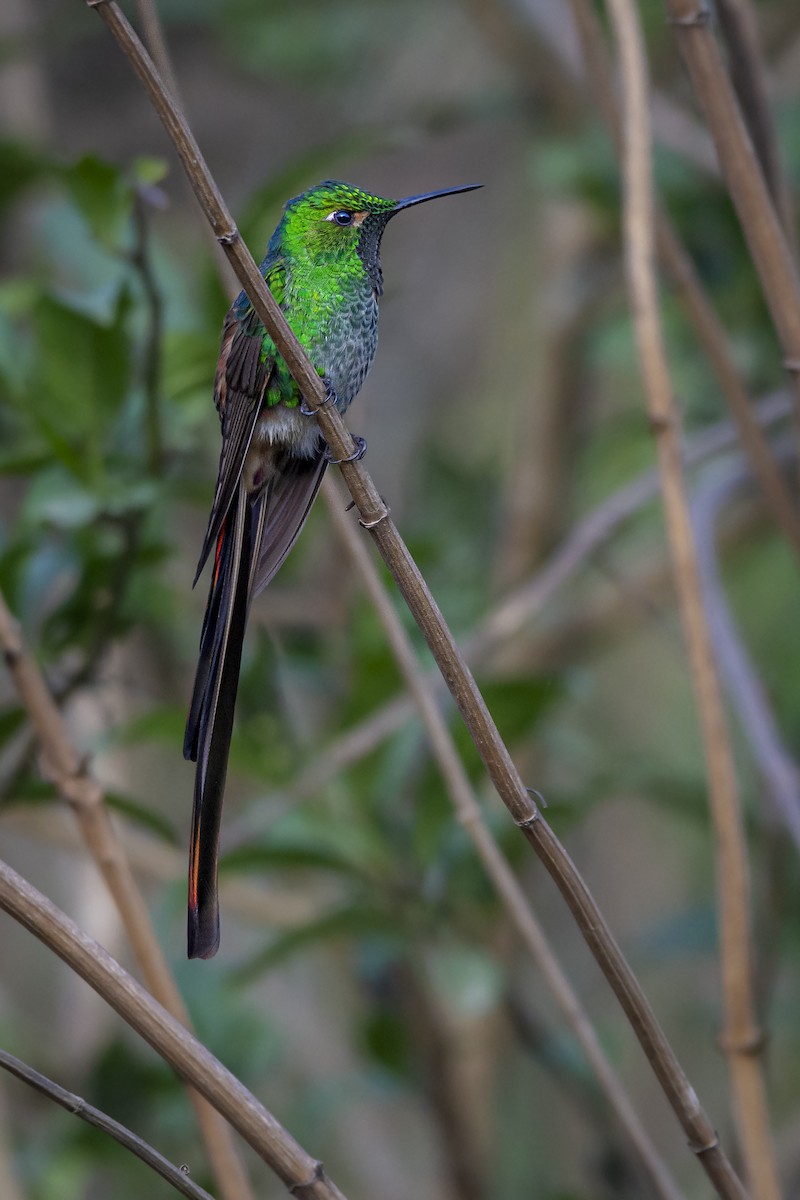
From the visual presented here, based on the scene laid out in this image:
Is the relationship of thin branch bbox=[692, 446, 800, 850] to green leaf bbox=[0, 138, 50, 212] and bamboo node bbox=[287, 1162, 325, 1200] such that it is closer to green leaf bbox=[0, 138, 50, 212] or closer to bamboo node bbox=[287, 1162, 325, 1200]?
bamboo node bbox=[287, 1162, 325, 1200]

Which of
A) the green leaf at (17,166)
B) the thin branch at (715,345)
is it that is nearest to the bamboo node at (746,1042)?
the thin branch at (715,345)

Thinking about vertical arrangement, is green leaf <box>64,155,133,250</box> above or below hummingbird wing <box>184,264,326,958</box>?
above

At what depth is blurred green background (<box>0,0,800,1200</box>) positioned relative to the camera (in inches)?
52.7

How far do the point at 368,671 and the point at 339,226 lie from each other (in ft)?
2.26

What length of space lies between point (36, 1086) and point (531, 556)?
1.63m

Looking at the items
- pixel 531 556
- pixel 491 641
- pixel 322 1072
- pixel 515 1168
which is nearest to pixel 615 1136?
pixel 515 1168

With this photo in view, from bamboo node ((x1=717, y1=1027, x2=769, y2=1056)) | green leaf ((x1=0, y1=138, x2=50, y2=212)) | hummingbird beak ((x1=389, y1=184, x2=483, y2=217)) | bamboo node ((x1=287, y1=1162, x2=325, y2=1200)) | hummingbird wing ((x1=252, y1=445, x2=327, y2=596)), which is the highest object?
green leaf ((x1=0, y1=138, x2=50, y2=212))

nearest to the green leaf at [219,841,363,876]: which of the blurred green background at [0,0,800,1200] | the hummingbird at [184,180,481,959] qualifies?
the blurred green background at [0,0,800,1200]

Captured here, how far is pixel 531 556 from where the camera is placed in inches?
85.8

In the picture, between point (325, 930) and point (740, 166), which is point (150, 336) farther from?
point (325, 930)

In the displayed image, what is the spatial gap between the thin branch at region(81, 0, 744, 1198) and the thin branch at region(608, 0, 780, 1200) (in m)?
0.28

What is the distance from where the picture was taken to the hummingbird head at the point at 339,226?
94cm

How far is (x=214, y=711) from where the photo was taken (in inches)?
28.7

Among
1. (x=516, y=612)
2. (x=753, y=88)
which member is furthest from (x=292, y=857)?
(x=753, y=88)
